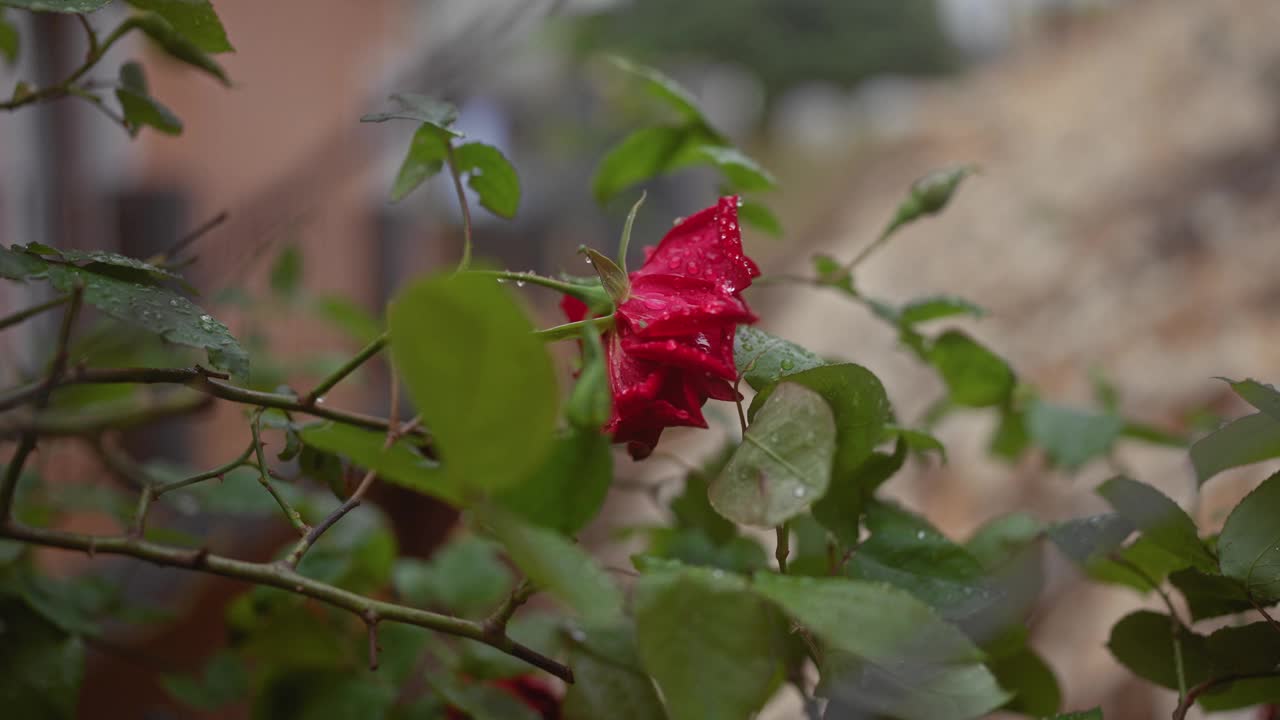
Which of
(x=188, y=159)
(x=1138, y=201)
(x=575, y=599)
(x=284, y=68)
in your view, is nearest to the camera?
(x=575, y=599)

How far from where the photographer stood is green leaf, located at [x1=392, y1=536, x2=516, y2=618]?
367 millimetres

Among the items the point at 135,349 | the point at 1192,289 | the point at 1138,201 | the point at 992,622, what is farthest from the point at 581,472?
the point at 1138,201

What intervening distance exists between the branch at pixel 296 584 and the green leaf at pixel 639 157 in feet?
0.58

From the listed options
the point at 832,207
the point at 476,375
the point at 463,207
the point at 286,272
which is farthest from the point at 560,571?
the point at 832,207

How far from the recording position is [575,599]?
0.12 m

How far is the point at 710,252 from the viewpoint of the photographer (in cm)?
20

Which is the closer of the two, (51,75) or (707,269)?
(707,269)

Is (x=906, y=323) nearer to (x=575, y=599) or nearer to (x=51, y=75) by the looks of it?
(x=575, y=599)

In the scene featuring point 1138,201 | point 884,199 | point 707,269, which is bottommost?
point 884,199

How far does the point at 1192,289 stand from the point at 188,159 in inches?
50.5

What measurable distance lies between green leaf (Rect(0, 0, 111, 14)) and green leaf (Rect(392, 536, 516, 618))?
223mm

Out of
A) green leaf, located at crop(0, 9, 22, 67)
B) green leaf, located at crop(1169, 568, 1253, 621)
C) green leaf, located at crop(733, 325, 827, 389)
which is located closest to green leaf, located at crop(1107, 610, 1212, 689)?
green leaf, located at crop(1169, 568, 1253, 621)

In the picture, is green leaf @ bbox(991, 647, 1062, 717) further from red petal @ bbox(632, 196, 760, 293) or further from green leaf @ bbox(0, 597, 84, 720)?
green leaf @ bbox(0, 597, 84, 720)

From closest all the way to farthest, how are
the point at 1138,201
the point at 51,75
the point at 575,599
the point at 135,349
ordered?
1. the point at 575,599
2. the point at 135,349
3. the point at 51,75
4. the point at 1138,201
